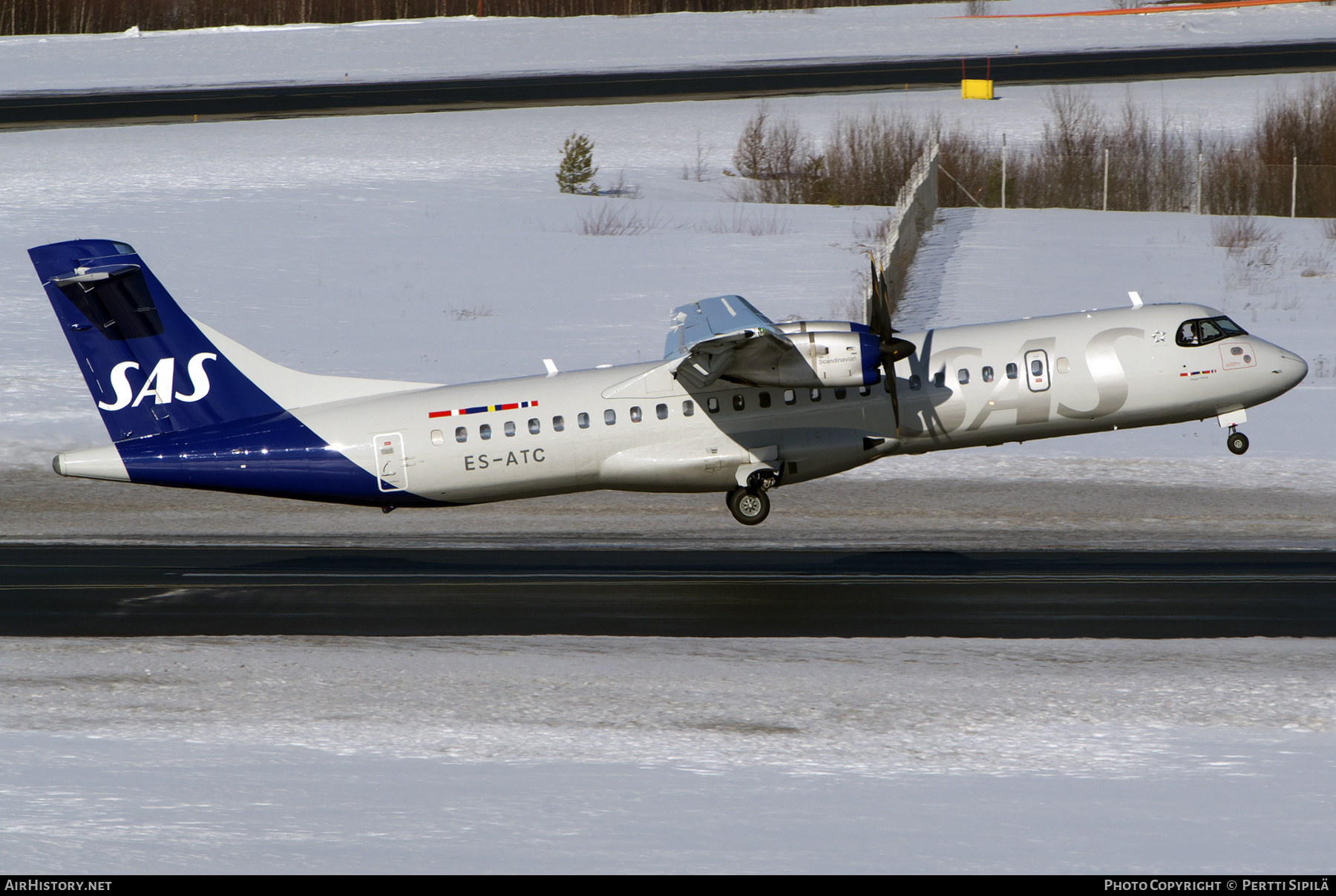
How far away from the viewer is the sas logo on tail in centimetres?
2456

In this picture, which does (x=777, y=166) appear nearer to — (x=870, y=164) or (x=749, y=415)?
(x=870, y=164)

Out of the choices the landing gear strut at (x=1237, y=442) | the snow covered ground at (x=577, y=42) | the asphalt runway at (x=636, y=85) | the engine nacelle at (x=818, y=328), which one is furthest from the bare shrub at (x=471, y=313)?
the snow covered ground at (x=577, y=42)

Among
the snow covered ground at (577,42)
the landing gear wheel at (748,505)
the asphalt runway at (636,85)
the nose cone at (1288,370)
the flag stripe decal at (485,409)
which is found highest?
the snow covered ground at (577,42)

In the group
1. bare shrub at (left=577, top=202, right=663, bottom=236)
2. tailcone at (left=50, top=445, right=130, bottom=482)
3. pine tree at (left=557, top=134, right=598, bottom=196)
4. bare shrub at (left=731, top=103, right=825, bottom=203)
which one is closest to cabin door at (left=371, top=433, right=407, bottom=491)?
tailcone at (left=50, top=445, right=130, bottom=482)

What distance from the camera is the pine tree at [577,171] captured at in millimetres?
53281

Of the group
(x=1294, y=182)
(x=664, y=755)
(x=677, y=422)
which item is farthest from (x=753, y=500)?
(x=1294, y=182)

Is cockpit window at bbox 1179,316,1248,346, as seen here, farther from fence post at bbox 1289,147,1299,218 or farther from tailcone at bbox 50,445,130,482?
fence post at bbox 1289,147,1299,218

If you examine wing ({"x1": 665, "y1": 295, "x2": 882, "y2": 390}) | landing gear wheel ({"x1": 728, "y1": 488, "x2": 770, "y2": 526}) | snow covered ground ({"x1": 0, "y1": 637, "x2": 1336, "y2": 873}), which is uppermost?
wing ({"x1": 665, "y1": 295, "x2": 882, "y2": 390})

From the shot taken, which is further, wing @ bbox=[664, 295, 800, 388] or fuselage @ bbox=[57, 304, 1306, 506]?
fuselage @ bbox=[57, 304, 1306, 506]

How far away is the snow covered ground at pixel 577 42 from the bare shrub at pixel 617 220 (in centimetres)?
2364

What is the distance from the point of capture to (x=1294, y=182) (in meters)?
53.6

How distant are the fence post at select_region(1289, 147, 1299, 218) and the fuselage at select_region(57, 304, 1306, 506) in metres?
32.6

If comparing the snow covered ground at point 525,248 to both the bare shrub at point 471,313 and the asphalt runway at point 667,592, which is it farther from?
the asphalt runway at point 667,592

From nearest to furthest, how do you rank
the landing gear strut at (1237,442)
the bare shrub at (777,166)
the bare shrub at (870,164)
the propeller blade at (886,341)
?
1. the propeller blade at (886,341)
2. the landing gear strut at (1237,442)
3. the bare shrub at (777,166)
4. the bare shrub at (870,164)
